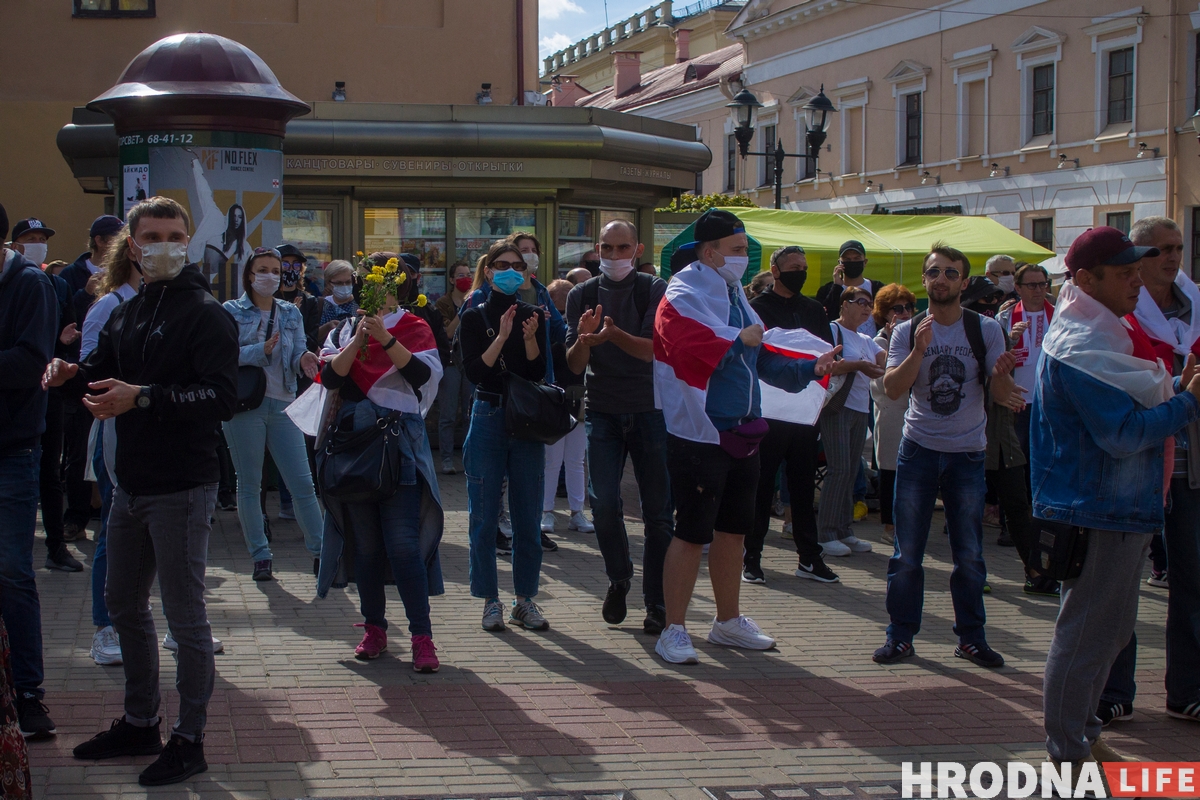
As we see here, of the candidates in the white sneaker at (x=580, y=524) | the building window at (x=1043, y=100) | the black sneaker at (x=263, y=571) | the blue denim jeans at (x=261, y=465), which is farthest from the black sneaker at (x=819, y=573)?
the building window at (x=1043, y=100)

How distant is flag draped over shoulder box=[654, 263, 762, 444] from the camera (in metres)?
5.91

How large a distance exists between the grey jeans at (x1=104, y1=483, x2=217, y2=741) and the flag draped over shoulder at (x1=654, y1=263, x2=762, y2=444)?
2305 mm

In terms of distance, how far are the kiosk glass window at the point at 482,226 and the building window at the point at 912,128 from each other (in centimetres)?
2569

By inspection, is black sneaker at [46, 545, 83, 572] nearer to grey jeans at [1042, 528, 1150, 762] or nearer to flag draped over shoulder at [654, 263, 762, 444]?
flag draped over shoulder at [654, 263, 762, 444]

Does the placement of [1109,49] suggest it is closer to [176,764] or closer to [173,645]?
[173,645]

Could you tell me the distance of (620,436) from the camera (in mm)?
6773

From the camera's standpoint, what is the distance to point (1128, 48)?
3034 centimetres

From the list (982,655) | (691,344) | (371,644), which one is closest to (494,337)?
(691,344)

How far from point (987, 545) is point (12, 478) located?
706 cm

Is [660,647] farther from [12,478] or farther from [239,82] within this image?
[239,82]

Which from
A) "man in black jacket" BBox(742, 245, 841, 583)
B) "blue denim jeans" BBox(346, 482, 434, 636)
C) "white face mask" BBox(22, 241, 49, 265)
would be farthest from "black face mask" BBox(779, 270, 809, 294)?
"white face mask" BBox(22, 241, 49, 265)

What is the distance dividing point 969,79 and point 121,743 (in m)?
34.3

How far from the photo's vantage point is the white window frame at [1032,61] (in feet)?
105

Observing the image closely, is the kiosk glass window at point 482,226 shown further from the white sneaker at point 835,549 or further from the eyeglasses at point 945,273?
the eyeglasses at point 945,273
